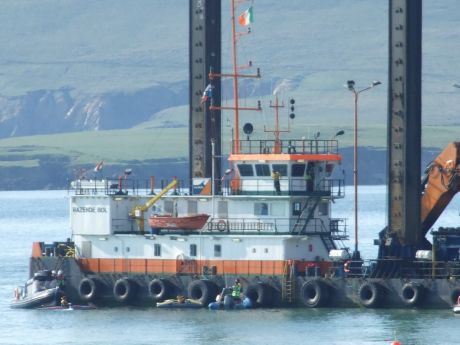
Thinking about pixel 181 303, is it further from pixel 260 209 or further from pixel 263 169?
pixel 263 169

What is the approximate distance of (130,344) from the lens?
181ft

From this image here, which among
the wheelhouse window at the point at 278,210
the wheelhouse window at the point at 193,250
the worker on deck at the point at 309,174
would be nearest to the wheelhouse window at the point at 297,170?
the worker on deck at the point at 309,174

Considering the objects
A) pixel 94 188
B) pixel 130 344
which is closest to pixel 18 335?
pixel 130 344

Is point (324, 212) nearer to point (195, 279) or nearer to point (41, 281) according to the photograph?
point (195, 279)

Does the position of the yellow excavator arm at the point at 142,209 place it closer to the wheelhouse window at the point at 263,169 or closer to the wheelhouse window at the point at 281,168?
the wheelhouse window at the point at 263,169

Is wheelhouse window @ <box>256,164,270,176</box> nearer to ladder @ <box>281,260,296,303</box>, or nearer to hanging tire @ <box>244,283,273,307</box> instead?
ladder @ <box>281,260,296,303</box>

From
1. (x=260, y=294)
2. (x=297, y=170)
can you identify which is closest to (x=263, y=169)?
(x=297, y=170)

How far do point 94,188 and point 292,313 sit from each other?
1084 centimetres

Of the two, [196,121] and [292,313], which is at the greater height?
[196,121]

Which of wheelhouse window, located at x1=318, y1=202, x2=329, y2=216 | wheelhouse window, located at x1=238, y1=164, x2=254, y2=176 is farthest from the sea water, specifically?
wheelhouse window, located at x1=238, y1=164, x2=254, y2=176

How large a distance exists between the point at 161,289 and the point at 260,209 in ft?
15.7

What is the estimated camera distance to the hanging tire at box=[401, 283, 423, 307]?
58.1 meters

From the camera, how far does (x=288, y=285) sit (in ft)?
198

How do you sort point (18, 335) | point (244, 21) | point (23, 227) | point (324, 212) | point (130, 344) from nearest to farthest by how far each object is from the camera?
point (130, 344), point (18, 335), point (324, 212), point (244, 21), point (23, 227)
